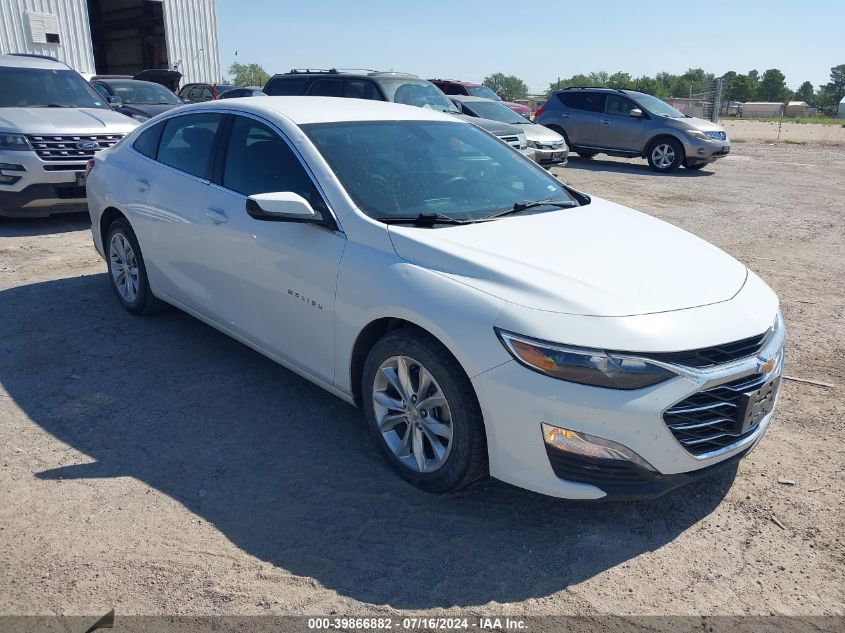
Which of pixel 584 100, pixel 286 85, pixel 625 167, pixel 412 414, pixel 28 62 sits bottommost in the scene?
pixel 625 167

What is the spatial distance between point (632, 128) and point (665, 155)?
0.97 metres

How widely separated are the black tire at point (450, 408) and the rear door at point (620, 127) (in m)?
14.4

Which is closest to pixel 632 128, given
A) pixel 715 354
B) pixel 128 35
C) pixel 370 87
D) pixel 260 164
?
pixel 370 87

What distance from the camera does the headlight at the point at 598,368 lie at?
2773mm

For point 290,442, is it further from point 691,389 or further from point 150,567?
point 691,389

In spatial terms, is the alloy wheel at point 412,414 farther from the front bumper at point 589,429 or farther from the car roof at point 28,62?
the car roof at point 28,62

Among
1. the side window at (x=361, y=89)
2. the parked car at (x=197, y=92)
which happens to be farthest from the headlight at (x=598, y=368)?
the parked car at (x=197, y=92)

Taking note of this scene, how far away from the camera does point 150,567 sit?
2.87 m

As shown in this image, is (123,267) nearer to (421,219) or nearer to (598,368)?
(421,219)

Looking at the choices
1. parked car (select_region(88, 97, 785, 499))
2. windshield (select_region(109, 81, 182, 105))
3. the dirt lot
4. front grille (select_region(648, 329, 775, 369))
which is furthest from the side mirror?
windshield (select_region(109, 81, 182, 105))

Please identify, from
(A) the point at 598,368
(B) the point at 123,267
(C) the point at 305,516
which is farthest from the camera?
(B) the point at 123,267

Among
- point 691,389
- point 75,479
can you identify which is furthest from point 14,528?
point 691,389

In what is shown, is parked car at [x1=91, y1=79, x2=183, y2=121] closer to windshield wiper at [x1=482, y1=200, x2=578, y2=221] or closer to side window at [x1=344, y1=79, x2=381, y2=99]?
side window at [x1=344, y1=79, x2=381, y2=99]

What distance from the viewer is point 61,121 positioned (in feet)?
28.1
